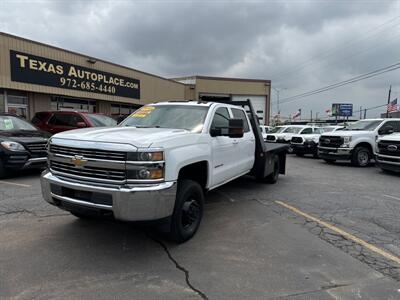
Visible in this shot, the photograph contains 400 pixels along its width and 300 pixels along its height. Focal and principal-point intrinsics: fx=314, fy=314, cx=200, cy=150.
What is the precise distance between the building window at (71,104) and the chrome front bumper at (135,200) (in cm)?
1517

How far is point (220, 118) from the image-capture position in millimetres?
5625

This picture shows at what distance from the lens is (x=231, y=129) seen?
4816mm

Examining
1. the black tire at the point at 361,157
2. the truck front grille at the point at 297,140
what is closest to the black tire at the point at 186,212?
the black tire at the point at 361,157

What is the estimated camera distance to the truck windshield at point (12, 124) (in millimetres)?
8998

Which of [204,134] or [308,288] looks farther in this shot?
[204,134]

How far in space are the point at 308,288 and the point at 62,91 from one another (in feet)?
59.2

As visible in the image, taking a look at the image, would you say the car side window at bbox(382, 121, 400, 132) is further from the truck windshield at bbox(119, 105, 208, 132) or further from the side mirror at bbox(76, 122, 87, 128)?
the side mirror at bbox(76, 122, 87, 128)

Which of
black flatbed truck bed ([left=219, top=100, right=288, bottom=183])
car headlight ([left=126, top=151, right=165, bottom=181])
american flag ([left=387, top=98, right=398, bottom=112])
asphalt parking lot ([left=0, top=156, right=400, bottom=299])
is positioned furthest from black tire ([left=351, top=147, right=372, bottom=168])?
american flag ([left=387, top=98, right=398, bottom=112])

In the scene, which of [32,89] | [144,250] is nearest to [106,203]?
[144,250]

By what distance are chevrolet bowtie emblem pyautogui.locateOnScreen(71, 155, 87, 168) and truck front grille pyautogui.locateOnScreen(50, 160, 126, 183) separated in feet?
0.13

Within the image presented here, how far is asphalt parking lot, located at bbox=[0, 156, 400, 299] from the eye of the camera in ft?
10.3

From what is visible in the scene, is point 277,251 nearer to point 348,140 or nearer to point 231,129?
point 231,129

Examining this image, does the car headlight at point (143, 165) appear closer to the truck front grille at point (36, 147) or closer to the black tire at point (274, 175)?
the black tire at point (274, 175)

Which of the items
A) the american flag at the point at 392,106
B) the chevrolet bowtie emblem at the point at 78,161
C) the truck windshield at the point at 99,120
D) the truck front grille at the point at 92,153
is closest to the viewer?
the truck front grille at the point at 92,153
